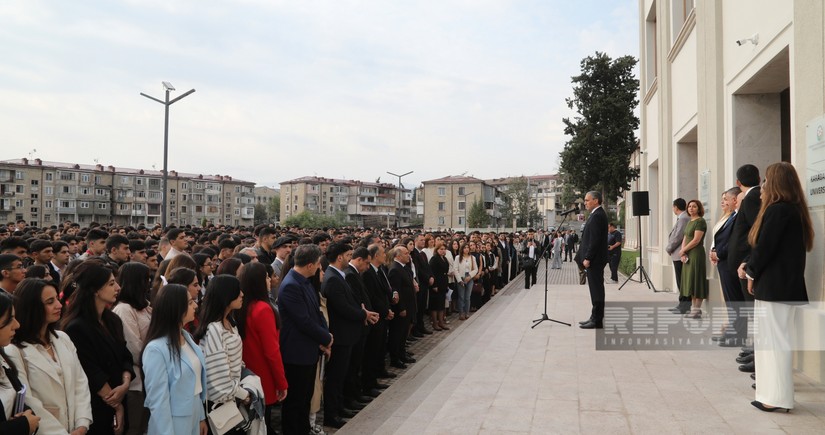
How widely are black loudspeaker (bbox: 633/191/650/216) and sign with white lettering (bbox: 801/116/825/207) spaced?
10.3 metres

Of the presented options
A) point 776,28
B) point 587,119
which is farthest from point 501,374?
point 587,119

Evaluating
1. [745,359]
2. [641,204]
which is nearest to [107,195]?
[641,204]

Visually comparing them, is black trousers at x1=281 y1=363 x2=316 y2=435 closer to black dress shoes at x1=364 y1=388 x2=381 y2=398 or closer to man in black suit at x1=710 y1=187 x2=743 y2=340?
black dress shoes at x1=364 y1=388 x2=381 y2=398

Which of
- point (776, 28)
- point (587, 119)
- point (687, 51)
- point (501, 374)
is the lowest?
point (501, 374)

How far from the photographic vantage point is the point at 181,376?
12.0 ft

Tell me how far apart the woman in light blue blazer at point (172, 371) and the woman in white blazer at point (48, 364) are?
14.5 inches

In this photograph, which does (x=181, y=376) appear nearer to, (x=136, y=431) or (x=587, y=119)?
(x=136, y=431)

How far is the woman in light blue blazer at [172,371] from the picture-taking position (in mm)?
3588

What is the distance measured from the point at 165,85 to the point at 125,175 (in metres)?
80.6

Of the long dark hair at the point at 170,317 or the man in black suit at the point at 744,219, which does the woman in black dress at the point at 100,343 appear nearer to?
the long dark hair at the point at 170,317

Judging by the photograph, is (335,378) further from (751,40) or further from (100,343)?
(751,40)

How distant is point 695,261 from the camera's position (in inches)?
358

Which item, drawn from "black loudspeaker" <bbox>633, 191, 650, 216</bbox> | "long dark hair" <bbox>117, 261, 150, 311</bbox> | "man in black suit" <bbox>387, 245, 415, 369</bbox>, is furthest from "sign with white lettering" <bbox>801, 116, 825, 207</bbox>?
"black loudspeaker" <bbox>633, 191, 650, 216</bbox>

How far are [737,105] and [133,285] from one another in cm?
925
